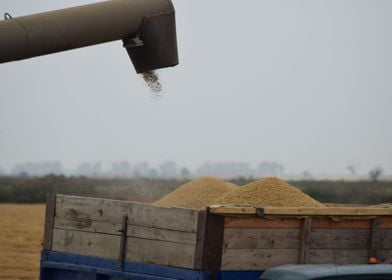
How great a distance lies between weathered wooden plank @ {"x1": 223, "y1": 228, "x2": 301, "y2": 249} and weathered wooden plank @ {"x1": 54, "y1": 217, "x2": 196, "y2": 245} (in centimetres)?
30

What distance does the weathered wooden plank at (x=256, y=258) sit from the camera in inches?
289

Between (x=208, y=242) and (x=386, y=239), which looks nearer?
(x=208, y=242)

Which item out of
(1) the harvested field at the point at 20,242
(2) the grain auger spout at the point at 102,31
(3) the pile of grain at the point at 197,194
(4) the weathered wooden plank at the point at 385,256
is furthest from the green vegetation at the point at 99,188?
(4) the weathered wooden plank at the point at 385,256

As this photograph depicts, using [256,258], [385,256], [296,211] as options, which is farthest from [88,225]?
[385,256]

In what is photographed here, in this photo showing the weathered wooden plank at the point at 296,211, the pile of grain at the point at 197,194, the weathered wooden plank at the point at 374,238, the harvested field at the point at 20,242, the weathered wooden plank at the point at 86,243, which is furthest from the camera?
the harvested field at the point at 20,242

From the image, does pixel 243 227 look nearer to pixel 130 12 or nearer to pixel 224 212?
pixel 224 212

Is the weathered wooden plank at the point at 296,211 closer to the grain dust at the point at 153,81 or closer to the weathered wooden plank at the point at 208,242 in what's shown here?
the weathered wooden plank at the point at 208,242

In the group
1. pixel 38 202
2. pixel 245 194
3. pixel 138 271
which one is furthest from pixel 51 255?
pixel 38 202

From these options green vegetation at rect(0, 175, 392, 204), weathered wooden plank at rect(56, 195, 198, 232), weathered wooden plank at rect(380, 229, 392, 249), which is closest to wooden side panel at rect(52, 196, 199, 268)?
weathered wooden plank at rect(56, 195, 198, 232)

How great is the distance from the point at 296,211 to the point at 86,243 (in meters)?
1.92

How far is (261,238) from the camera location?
294 inches

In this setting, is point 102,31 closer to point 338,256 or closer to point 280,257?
point 280,257

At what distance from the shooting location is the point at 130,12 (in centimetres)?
826

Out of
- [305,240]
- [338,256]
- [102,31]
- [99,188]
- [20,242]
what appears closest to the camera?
[305,240]
